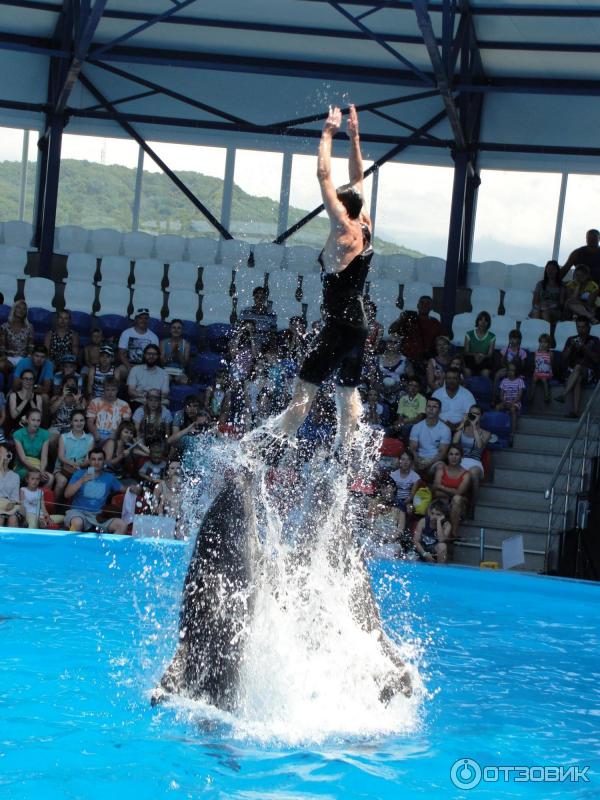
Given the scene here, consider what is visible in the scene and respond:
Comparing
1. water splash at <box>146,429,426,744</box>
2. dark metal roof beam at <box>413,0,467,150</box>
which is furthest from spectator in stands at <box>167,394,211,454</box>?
water splash at <box>146,429,426,744</box>

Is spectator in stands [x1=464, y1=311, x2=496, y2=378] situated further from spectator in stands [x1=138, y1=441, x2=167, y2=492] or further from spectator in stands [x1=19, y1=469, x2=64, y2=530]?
spectator in stands [x1=19, y1=469, x2=64, y2=530]

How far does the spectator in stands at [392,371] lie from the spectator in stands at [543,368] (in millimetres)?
1492

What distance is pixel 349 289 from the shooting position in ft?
18.6

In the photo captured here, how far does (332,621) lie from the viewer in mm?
5699

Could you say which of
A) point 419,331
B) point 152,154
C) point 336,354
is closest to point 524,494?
point 419,331

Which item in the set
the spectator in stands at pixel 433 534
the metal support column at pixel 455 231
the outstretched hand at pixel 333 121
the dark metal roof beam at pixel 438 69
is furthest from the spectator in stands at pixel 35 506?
the metal support column at pixel 455 231

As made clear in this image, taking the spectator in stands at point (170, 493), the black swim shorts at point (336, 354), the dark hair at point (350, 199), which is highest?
the dark hair at point (350, 199)

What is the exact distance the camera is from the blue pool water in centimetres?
509

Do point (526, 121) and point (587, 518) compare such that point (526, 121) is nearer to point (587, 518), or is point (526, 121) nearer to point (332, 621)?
point (587, 518)

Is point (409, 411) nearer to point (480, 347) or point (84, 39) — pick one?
point (480, 347)

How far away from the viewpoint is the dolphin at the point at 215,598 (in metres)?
4.97

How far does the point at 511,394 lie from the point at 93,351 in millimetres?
4608

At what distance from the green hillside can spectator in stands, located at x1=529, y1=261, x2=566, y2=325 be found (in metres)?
3.44

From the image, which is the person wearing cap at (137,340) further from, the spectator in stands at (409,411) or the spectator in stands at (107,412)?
the spectator in stands at (409,411)
